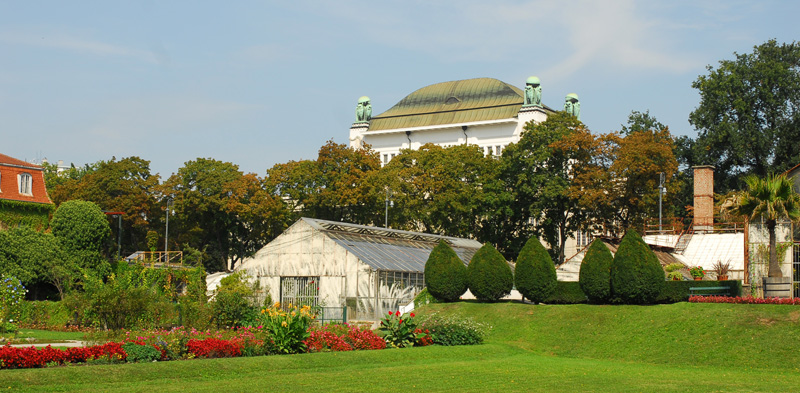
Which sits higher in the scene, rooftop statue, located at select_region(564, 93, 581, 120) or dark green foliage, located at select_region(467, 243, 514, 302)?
rooftop statue, located at select_region(564, 93, 581, 120)

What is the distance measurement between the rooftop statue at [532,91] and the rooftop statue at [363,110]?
2151 centimetres

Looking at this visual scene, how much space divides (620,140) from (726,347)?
109ft

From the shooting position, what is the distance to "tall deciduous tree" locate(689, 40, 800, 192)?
63469mm

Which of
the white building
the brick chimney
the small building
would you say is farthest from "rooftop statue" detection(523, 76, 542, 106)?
the small building

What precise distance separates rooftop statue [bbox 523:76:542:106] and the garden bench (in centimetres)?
5040

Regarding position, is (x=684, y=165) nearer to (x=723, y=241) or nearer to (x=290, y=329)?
(x=723, y=241)

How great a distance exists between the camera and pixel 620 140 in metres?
55.7

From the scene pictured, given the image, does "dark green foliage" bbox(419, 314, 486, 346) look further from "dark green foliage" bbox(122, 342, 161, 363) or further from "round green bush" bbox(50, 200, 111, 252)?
"round green bush" bbox(50, 200, 111, 252)

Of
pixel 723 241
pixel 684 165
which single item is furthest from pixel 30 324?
pixel 684 165

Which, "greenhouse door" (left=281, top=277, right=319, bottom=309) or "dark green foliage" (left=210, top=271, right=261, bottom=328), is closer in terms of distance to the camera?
"dark green foliage" (left=210, top=271, right=261, bottom=328)

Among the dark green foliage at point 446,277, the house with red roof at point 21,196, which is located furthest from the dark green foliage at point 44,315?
the dark green foliage at point 446,277

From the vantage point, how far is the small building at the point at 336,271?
116 ft

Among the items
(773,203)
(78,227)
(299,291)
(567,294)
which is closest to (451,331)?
(567,294)

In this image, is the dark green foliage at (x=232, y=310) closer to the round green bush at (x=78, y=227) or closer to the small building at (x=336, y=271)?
the small building at (x=336, y=271)
